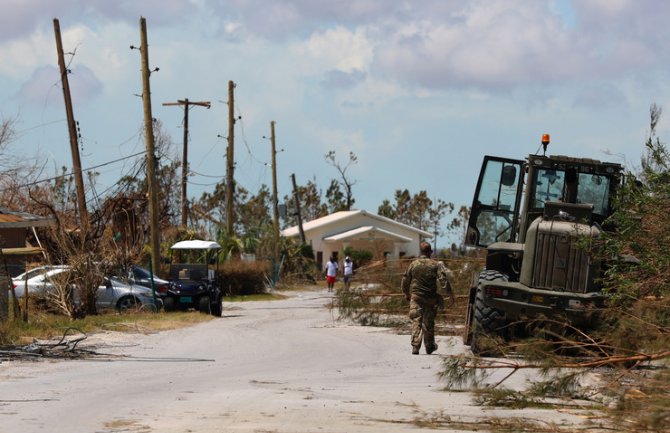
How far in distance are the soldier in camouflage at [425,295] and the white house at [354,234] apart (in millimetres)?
59451

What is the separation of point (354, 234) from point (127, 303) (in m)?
52.9

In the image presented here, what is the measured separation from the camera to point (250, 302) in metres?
42.5

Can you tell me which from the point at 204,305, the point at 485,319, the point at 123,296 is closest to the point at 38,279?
the point at 123,296

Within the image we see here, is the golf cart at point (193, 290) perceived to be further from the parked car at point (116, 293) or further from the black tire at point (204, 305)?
the parked car at point (116, 293)

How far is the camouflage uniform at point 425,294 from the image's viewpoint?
18.5 meters

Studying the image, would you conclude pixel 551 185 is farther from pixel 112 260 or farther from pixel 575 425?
pixel 112 260

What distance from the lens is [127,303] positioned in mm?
30016

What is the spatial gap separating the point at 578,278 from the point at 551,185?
1.93 meters

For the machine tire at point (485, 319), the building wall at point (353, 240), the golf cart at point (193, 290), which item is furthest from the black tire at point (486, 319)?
the building wall at point (353, 240)

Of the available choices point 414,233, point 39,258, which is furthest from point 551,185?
point 414,233

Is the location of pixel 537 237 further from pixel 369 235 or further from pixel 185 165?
pixel 369 235

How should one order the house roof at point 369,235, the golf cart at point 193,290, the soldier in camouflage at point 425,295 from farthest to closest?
the house roof at point 369,235 → the golf cart at point 193,290 → the soldier in camouflage at point 425,295

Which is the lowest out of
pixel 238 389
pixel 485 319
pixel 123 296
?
pixel 238 389

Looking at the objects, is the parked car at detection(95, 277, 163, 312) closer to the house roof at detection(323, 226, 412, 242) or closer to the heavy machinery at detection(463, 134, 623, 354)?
the heavy machinery at detection(463, 134, 623, 354)
